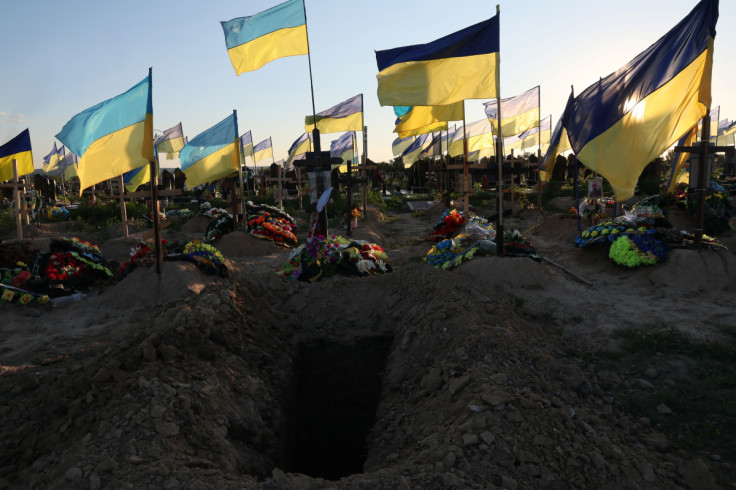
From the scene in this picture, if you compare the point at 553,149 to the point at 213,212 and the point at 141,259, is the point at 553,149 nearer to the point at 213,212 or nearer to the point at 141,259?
the point at 141,259

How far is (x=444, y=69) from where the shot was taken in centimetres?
846

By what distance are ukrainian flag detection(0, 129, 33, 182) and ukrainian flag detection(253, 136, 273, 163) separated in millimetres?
16820

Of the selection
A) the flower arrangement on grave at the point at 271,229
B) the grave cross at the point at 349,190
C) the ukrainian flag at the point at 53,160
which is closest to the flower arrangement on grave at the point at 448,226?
the grave cross at the point at 349,190

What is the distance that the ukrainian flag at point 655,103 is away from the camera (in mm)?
7410

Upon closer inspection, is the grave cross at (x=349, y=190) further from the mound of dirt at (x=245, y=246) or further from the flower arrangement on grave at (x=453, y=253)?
the flower arrangement on grave at (x=453, y=253)

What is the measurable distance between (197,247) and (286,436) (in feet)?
19.1

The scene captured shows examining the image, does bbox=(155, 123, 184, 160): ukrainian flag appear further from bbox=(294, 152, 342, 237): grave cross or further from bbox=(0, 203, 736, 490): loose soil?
bbox=(0, 203, 736, 490): loose soil

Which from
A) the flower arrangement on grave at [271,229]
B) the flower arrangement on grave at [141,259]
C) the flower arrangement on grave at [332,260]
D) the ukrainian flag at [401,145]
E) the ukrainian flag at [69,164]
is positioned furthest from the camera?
the ukrainian flag at [69,164]

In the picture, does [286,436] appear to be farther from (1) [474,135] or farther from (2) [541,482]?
(1) [474,135]

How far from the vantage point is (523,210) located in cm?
1952

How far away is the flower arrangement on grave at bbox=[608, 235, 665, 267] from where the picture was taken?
8796 mm

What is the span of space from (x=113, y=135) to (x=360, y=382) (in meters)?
5.78

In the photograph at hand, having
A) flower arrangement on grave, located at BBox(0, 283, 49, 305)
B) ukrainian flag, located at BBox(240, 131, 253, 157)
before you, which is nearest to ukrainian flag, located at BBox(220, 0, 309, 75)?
flower arrangement on grave, located at BBox(0, 283, 49, 305)

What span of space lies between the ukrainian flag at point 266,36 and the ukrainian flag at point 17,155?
7.73m
